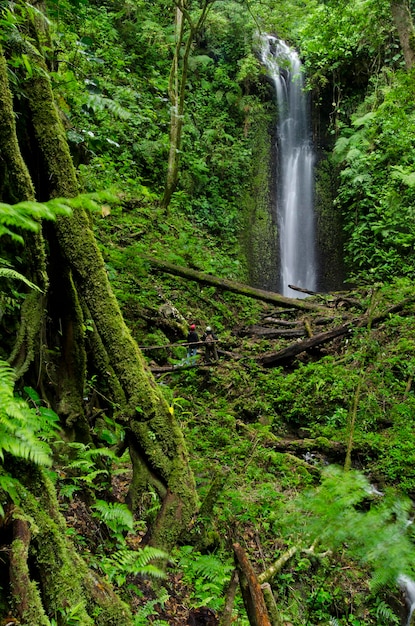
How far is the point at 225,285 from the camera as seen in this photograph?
9852 mm

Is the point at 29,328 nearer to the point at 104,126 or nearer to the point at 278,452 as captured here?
the point at 278,452

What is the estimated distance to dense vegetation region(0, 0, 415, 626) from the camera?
2.04 metres

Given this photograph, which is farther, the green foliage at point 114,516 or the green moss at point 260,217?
the green moss at point 260,217

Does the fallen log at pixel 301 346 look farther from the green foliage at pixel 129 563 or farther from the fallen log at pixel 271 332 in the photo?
the green foliage at pixel 129 563

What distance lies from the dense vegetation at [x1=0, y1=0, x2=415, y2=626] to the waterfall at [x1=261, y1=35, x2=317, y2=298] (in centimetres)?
192

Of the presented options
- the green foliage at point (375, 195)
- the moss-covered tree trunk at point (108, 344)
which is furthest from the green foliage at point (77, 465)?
the green foliage at point (375, 195)

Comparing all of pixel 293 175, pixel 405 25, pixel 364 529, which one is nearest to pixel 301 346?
pixel 405 25

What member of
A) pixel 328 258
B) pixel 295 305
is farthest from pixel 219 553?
pixel 328 258

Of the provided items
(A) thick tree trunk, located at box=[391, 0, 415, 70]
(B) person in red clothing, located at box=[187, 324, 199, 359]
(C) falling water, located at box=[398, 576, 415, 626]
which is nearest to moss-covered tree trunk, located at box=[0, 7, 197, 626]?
(C) falling water, located at box=[398, 576, 415, 626]

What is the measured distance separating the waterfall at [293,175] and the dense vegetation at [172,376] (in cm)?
192

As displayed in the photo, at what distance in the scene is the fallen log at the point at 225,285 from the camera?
9.62 meters

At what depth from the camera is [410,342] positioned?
7434mm

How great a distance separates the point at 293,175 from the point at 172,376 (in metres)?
12.3

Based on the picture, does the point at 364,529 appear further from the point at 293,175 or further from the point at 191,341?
the point at 293,175
